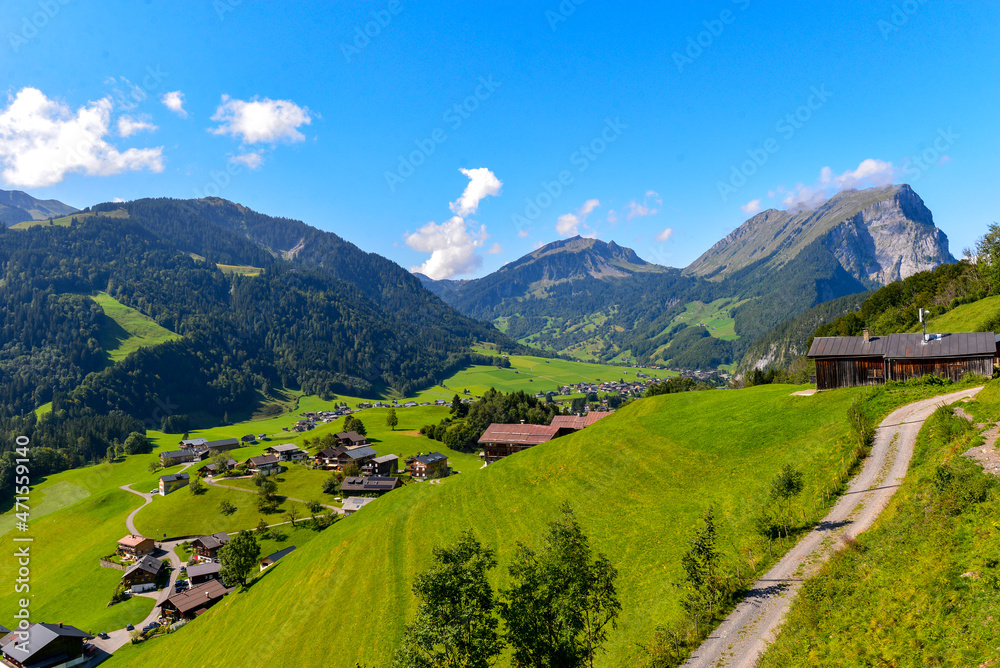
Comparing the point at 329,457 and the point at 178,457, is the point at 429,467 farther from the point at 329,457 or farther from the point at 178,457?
the point at 178,457

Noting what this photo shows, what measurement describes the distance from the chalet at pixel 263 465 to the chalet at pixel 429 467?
40.7 metres

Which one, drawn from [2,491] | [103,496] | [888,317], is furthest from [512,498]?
[2,491]

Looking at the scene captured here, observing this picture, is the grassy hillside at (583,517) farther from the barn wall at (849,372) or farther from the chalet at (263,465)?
the chalet at (263,465)

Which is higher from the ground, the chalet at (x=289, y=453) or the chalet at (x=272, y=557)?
the chalet at (x=289, y=453)

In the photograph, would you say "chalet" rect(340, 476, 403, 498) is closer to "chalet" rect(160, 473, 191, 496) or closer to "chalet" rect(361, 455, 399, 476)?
"chalet" rect(361, 455, 399, 476)

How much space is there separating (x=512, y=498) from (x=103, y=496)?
12973cm

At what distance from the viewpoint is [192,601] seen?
232 ft

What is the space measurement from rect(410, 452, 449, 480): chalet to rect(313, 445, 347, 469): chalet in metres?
24.2

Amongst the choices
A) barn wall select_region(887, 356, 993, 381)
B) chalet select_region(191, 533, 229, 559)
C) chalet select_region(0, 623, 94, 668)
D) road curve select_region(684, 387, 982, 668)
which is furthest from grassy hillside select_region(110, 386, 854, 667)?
chalet select_region(191, 533, 229, 559)

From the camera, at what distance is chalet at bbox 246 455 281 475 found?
130m

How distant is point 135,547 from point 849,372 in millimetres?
119624

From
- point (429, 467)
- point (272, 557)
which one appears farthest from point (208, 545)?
point (429, 467)

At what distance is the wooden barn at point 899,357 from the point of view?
4369cm

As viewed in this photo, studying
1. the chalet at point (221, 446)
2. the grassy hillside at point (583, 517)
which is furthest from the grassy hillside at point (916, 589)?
the chalet at point (221, 446)
